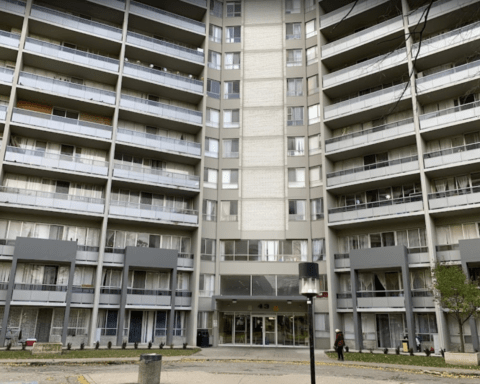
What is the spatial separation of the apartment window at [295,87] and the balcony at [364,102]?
3690 mm

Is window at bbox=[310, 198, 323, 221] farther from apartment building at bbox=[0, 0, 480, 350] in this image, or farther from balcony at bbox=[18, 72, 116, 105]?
balcony at bbox=[18, 72, 116, 105]

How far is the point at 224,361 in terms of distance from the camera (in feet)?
77.4

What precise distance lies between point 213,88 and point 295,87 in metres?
7.92

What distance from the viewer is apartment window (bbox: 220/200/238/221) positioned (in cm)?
3781

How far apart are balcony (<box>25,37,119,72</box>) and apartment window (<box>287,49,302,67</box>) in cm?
1594

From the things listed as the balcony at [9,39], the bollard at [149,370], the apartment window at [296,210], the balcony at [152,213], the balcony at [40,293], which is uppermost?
the balcony at [9,39]

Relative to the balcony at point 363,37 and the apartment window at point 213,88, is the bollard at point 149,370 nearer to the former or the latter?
the apartment window at point 213,88

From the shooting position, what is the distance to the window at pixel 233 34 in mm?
41938

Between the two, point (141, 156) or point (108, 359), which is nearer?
point (108, 359)

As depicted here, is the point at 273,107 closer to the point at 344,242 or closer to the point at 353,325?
the point at 344,242

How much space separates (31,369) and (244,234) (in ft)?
70.5

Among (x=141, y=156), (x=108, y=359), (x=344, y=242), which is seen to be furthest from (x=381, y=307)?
(x=141, y=156)

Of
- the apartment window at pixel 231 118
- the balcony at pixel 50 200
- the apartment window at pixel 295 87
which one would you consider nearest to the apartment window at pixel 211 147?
the apartment window at pixel 231 118

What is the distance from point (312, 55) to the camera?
131 feet
